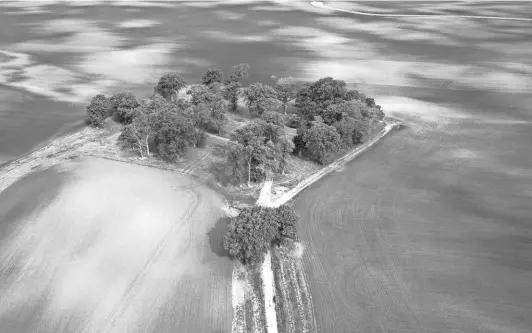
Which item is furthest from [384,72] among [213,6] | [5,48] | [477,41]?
[5,48]

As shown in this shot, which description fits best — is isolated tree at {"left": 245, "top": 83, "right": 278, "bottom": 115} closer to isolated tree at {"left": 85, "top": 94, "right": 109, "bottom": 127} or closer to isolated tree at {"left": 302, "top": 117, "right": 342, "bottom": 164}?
isolated tree at {"left": 302, "top": 117, "right": 342, "bottom": 164}

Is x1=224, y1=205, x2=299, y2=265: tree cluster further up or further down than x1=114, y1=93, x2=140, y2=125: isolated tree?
further down

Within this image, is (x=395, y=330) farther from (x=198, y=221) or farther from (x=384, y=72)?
(x=384, y=72)

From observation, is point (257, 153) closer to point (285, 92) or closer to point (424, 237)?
point (424, 237)

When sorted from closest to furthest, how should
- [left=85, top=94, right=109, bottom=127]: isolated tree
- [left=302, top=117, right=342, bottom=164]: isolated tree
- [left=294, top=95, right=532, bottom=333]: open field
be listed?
[left=294, top=95, right=532, bottom=333]: open field
[left=302, top=117, right=342, bottom=164]: isolated tree
[left=85, top=94, right=109, bottom=127]: isolated tree

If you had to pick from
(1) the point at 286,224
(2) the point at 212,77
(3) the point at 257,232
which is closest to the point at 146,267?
(3) the point at 257,232

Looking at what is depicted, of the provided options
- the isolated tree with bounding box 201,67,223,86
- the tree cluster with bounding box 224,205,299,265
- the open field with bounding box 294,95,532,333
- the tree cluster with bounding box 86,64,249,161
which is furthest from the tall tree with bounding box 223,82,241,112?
the tree cluster with bounding box 224,205,299,265
